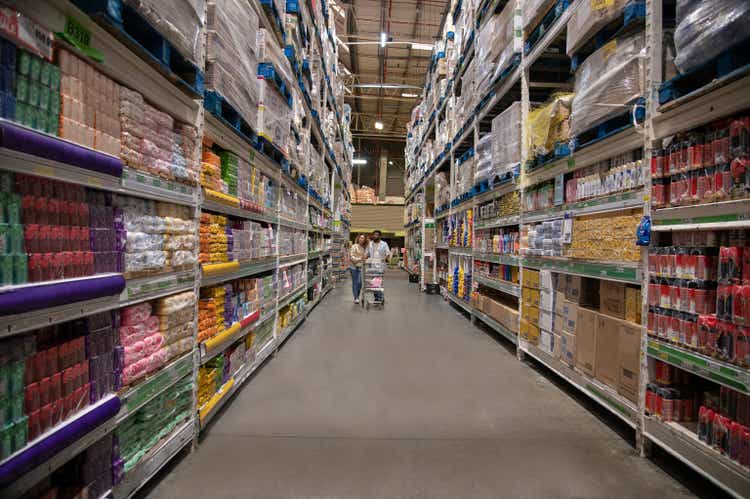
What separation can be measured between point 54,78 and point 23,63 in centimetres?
12

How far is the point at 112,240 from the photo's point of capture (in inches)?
73.1

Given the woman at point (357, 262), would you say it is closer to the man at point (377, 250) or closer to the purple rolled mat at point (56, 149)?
the man at point (377, 250)

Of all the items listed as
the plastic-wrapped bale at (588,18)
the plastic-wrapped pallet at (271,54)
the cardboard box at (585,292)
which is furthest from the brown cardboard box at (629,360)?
the plastic-wrapped pallet at (271,54)

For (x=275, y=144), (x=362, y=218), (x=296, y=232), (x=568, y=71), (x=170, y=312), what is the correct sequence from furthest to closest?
(x=362, y=218), (x=296, y=232), (x=568, y=71), (x=275, y=144), (x=170, y=312)

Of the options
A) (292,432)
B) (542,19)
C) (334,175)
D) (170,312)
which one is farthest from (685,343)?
(334,175)

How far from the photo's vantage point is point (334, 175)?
1183cm

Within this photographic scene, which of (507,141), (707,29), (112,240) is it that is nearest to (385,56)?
(507,141)

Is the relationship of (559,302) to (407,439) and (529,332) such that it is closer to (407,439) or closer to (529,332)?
(529,332)

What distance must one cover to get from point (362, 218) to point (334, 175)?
11.2m

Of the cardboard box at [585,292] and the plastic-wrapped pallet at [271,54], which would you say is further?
the plastic-wrapped pallet at [271,54]

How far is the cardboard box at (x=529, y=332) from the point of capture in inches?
180

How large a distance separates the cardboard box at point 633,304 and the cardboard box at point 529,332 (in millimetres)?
1565

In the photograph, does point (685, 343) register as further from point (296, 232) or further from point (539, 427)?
point (296, 232)

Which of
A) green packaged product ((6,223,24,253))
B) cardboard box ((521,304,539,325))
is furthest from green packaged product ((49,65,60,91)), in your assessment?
cardboard box ((521,304,539,325))
